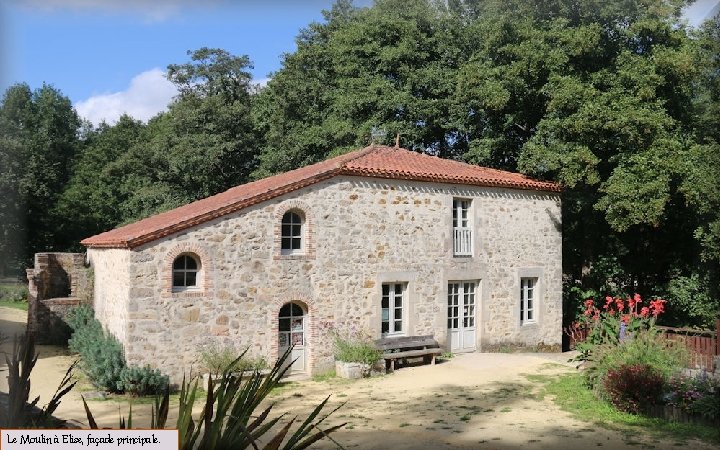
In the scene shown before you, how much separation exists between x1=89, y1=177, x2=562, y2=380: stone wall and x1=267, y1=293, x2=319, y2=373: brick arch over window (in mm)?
27

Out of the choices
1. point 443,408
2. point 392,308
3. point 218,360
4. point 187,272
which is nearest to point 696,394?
point 443,408

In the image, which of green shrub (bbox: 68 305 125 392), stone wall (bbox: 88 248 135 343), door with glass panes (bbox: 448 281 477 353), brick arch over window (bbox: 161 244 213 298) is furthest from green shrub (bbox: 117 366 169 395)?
door with glass panes (bbox: 448 281 477 353)

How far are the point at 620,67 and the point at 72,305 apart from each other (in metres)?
18.4

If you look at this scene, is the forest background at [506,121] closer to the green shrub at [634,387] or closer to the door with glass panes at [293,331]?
the door with glass panes at [293,331]

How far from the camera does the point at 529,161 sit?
18.1 meters

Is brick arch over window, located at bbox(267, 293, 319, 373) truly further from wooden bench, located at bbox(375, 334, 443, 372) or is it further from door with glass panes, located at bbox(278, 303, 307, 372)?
wooden bench, located at bbox(375, 334, 443, 372)

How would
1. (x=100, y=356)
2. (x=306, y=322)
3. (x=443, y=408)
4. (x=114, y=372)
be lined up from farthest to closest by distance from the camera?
(x=306, y=322) → (x=100, y=356) → (x=114, y=372) → (x=443, y=408)

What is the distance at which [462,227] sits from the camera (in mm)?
16734

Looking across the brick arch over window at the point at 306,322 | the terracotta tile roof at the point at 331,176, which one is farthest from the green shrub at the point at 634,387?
the terracotta tile roof at the point at 331,176

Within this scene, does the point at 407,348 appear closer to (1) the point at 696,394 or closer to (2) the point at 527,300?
(2) the point at 527,300

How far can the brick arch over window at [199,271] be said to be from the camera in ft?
39.8

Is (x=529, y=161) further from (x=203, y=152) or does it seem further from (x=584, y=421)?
(x=203, y=152)

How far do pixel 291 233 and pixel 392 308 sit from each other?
345cm

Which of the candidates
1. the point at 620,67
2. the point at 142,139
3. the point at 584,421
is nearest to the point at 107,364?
the point at 584,421
